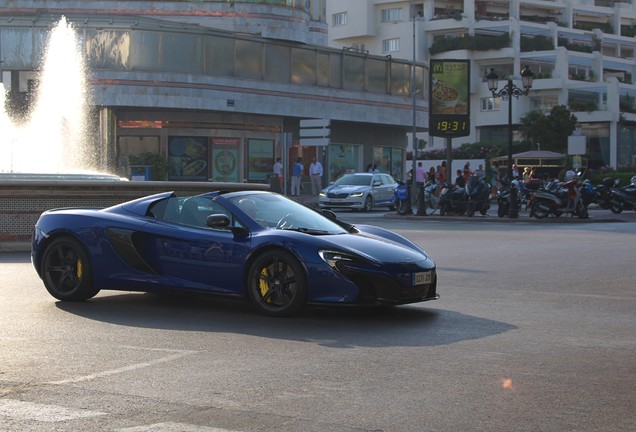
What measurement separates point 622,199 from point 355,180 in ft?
32.5

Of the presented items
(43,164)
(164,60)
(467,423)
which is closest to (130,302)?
(467,423)

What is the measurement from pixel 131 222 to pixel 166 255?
1.84 ft

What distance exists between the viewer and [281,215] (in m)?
11.3

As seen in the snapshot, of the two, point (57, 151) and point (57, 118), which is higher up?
point (57, 118)

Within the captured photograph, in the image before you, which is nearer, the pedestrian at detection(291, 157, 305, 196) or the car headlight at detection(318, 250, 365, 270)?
the car headlight at detection(318, 250, 365, 270)

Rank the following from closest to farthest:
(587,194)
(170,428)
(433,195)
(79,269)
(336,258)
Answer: (170,428) → (336,258) → (79,269) → (587,194) → (433,195)

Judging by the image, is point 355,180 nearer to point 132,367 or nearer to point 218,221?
point 218,221

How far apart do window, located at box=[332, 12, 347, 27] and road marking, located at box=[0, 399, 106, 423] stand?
101m

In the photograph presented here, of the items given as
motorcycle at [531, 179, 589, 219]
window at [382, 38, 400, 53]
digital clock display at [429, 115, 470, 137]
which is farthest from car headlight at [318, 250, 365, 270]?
window at [382, 38, 400, 53]

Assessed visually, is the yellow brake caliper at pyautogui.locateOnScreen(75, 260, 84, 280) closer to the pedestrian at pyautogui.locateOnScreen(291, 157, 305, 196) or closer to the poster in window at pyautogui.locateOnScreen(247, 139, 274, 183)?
the pedestrian at pyautogui.locateOnScreen(291, 157, 305, 196)

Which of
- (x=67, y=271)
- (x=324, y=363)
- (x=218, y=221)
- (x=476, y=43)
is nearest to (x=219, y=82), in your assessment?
(x=67, y=271)

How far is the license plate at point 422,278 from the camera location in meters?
10.6

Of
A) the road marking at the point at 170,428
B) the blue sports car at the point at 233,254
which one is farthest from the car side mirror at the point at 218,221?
the road marking at the point at 170,428

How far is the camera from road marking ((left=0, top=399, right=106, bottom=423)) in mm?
6281
